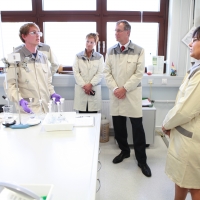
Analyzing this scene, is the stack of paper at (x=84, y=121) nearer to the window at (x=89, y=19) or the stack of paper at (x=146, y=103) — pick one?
the stack of paper at (x=146, y=103)

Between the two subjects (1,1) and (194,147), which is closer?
(194,147)

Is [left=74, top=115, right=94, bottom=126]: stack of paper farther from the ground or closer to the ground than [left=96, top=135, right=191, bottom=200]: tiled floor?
farther from the ground

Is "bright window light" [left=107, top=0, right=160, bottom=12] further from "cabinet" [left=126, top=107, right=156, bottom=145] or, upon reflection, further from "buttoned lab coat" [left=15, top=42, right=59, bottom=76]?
"cabinet" [left=126, top=107, right=156, bottom=145]

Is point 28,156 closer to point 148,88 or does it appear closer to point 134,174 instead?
point 134,174

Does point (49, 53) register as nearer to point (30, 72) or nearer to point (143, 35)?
point (30, 72)

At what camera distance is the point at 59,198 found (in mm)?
909

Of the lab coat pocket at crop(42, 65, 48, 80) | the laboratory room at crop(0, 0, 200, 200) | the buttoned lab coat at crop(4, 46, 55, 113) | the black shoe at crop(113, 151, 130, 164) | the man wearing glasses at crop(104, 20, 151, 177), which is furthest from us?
the black shoe at crop(113, 151, 130, 164)

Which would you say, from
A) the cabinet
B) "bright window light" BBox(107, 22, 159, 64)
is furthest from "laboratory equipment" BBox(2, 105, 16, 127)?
"bright window light" BBox(107, 22, 159, 64)

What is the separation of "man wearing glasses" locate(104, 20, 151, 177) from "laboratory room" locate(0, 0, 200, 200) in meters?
0.01

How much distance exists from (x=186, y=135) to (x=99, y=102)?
5.68 feet

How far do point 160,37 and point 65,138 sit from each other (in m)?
Answer: 2.53

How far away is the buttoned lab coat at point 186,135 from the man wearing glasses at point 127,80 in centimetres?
90

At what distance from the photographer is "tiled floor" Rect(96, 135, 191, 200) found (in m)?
2.03

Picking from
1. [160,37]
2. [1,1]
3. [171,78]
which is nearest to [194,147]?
[171,78]
